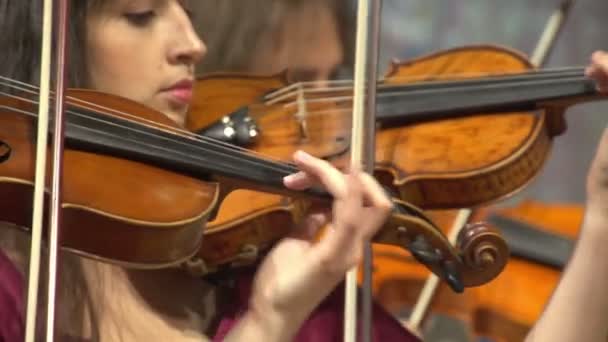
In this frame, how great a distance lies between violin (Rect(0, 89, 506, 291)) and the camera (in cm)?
81

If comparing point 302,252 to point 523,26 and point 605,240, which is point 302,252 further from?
point 523,26

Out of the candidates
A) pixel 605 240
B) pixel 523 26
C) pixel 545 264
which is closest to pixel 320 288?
pixel 605 240

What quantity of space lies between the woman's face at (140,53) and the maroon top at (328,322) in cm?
16

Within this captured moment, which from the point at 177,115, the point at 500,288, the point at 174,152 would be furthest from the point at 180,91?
the point at 500,288

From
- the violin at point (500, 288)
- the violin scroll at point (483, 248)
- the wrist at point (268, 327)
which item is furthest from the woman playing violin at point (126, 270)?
the violin at point (500, 288)

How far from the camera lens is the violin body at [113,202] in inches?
31.4

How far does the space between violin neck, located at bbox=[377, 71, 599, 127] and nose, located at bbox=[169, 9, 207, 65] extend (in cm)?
17

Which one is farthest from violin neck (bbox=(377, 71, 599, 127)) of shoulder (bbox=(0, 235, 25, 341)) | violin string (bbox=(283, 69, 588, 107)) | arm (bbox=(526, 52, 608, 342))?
shoulder (bbox=(0, 235, 25, 341))

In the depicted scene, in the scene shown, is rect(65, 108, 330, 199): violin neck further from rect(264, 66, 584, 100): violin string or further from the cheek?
rect(264, 66, 584, 100): violin string

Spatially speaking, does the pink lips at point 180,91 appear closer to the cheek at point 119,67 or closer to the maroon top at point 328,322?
the cheek at point 119,67

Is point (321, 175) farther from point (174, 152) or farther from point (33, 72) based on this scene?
point (33, 72)

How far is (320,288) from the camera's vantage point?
31.6 inches

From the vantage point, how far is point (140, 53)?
3.22 feet

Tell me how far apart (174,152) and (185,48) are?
0.49 ft
